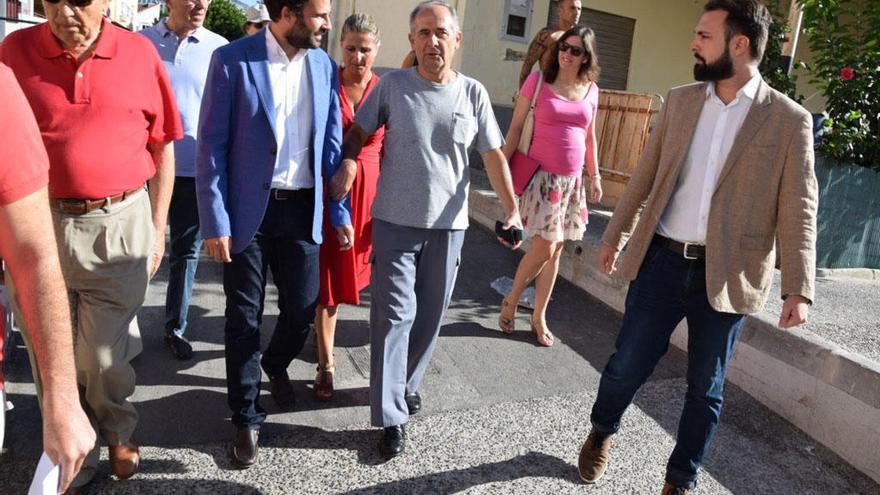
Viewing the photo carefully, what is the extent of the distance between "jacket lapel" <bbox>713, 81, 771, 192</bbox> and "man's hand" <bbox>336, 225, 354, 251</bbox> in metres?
1.74

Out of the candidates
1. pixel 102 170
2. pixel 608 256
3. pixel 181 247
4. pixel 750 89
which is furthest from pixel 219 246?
pixel 750 89

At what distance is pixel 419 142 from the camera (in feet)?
10.6

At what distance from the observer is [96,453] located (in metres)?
2.82

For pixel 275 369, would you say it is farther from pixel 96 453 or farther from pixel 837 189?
pixel 837 189

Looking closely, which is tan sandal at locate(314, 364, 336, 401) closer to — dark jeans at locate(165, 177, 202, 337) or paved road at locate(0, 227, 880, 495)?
paved road at locate(0, 227, 880, 495)

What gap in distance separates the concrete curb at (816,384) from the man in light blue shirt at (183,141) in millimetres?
3504

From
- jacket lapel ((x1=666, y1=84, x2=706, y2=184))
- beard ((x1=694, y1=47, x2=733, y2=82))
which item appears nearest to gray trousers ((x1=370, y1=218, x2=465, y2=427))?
jacket lapel ((x1=666, y1=84, x2=706, y2=184))

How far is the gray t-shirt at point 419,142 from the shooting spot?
10.6 ft

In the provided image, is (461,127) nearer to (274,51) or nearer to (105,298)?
(274,51)

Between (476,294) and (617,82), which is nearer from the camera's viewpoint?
(476,294)

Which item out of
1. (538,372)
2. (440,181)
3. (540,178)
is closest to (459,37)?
(440,181)

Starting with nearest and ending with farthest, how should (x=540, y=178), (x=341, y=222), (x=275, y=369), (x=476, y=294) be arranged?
1. (x=341, y=222)
2. (x=275, y=369)
3. (x=540, y=178)
4. (x=476, y=294)

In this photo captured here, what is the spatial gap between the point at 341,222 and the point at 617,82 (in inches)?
397

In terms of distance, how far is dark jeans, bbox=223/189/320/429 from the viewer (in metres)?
3.08
